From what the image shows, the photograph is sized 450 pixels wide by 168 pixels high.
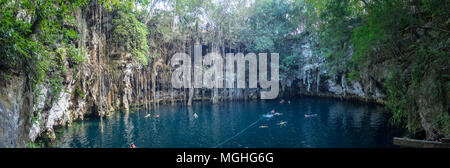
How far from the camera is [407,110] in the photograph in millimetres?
6699

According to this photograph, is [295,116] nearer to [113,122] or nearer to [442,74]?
[442,74]

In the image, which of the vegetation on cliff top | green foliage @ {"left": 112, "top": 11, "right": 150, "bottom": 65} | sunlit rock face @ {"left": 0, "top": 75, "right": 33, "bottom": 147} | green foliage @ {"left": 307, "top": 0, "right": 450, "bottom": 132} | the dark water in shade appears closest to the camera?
sunlit rock face @ {"left": 0, "top": 75, "right": 33, "bottom": 147}

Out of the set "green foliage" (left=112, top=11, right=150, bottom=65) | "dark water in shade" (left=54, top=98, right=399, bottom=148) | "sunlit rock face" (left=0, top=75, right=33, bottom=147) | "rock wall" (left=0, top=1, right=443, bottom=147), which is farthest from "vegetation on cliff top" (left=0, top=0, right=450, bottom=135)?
"dark water in shade" (left=54, top=98, right=399, bottom=148)

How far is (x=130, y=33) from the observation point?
52.6 feet

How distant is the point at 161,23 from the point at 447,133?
69.0 ft

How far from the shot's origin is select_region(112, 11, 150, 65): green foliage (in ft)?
50.9

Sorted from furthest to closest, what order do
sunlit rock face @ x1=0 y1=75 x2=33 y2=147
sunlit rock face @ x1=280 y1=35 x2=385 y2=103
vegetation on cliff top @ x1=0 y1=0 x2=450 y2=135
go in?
sunlit rock face @ x1=280 y1=35 x2=385 y2=103, vegetation on cliff top @ x1=0 y1=0 x2=450 y2=135, sunlit rock face @ x1=0 y1=75 x2=33 y2=147

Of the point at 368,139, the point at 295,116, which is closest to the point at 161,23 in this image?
the point at 295,116

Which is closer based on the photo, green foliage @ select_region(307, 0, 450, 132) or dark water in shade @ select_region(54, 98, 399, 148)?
green foliage @ select_region(307, 0, 450, 132)

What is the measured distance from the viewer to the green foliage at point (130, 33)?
611 inches

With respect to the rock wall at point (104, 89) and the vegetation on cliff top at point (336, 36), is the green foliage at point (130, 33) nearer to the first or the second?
the vegetation on cliff top at point (336, 36)

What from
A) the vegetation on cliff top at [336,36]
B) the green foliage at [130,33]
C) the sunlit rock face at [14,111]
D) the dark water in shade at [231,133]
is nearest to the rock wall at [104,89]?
the sunlit rock face at [14,111]

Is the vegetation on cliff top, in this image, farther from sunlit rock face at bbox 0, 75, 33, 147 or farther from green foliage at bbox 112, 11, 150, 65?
sunlit rock face at bbox 0, 75, 33, 147

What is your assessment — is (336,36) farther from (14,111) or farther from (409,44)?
(14,111)
